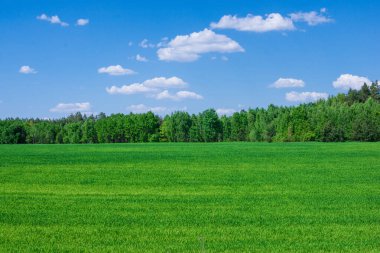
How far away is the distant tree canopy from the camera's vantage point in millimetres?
111375

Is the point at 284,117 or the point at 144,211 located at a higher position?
the point at 284,117

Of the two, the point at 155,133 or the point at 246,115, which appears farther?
the point at 155,133

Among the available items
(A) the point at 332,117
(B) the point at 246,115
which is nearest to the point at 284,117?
(A) the point at 332,117

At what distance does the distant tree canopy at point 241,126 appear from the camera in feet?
365

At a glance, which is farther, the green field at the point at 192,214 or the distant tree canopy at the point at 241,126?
the distant tree canopy at the point at 241,126

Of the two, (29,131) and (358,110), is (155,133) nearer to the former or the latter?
(29,131)

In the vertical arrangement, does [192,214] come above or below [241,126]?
below

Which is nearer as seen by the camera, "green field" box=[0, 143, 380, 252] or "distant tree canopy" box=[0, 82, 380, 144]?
"green field" box=[0, 143, 380, 252]

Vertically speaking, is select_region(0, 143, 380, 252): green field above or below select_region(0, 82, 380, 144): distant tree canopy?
below

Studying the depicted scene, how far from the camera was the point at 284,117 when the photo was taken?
395 ft

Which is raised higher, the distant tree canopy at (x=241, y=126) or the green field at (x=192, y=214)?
the distant tree canopy at (x=241, y=126)

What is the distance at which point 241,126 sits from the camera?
142500 millimetres

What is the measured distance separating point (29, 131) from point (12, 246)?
520 feet

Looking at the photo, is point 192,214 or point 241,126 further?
point 241,126
